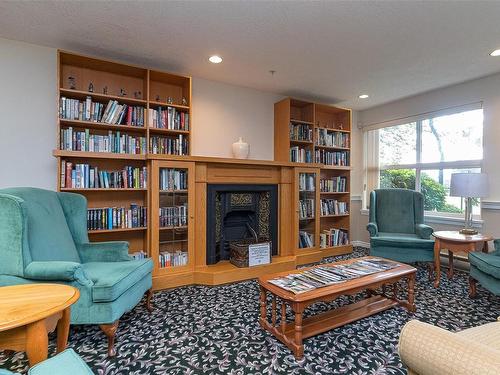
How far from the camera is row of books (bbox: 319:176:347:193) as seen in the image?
447 centimetres

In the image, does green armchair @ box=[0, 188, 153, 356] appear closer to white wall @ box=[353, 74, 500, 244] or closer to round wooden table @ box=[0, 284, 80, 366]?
round wooden table @ box=[0, 284, 80, 366]

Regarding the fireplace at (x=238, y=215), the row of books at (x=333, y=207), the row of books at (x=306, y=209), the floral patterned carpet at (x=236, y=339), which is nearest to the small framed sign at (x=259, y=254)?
the fireplace at (x=238, y=215)

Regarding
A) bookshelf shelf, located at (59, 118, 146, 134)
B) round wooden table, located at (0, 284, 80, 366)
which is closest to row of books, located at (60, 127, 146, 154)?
bookshelf shelf, located at (59, 118, 146, 134)

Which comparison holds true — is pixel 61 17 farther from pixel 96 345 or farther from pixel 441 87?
pixel 441 87

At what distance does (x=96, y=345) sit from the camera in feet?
6.24

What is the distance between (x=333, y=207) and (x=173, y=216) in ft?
8.74

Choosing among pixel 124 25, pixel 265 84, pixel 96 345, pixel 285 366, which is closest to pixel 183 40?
pixel 124 25

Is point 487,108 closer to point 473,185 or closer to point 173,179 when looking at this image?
point 473,185

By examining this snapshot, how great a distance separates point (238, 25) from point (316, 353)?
103 inches

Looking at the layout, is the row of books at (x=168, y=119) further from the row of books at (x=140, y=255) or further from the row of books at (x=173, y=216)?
the row of books at (x=140, y=255)

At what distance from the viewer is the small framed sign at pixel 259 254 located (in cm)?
330

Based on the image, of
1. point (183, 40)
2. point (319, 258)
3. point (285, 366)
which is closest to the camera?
point (285, 366)

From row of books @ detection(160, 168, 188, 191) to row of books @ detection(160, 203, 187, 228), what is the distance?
22 centimetres

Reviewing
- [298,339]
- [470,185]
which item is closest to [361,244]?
[470,185]
